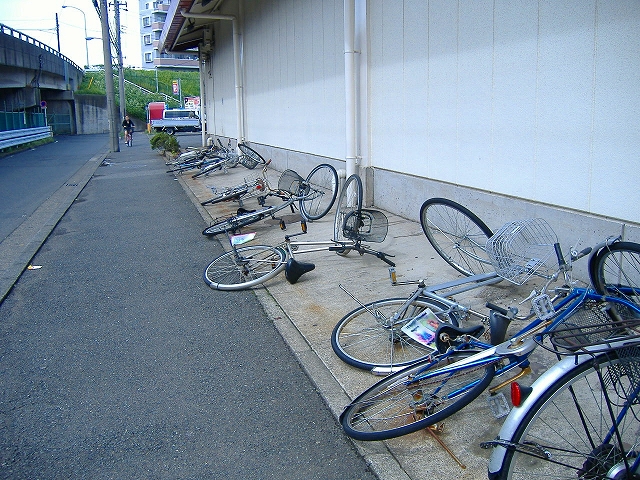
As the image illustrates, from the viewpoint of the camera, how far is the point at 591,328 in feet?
9.00

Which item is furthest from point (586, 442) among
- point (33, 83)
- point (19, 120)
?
point (33, 83)

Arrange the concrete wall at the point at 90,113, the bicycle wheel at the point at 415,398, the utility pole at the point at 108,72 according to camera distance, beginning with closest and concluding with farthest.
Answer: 1. the bicycle wheel at the point at 415,398
2. the utility pole at the point at 108,72
3. the concrete wall at the point at 90,113

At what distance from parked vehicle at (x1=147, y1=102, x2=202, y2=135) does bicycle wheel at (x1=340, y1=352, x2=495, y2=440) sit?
5088 cm

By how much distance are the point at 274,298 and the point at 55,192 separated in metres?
11.0

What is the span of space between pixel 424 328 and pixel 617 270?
175cm

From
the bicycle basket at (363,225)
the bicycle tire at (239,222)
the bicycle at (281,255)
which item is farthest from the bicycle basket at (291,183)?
the bicycle basket at (363,225)

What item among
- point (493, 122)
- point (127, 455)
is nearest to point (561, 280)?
point (493, 122)

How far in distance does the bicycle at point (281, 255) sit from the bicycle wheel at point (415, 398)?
276 cm

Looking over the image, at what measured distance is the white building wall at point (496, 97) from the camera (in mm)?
5113

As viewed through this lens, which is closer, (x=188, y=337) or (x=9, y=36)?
(x=188, y=337)

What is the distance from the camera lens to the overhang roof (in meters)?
17.4

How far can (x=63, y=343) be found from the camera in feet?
16.4

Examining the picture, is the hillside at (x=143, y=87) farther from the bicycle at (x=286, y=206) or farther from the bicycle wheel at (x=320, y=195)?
the bicycle at (x=286, y=206)

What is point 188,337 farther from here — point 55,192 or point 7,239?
point 55,192
